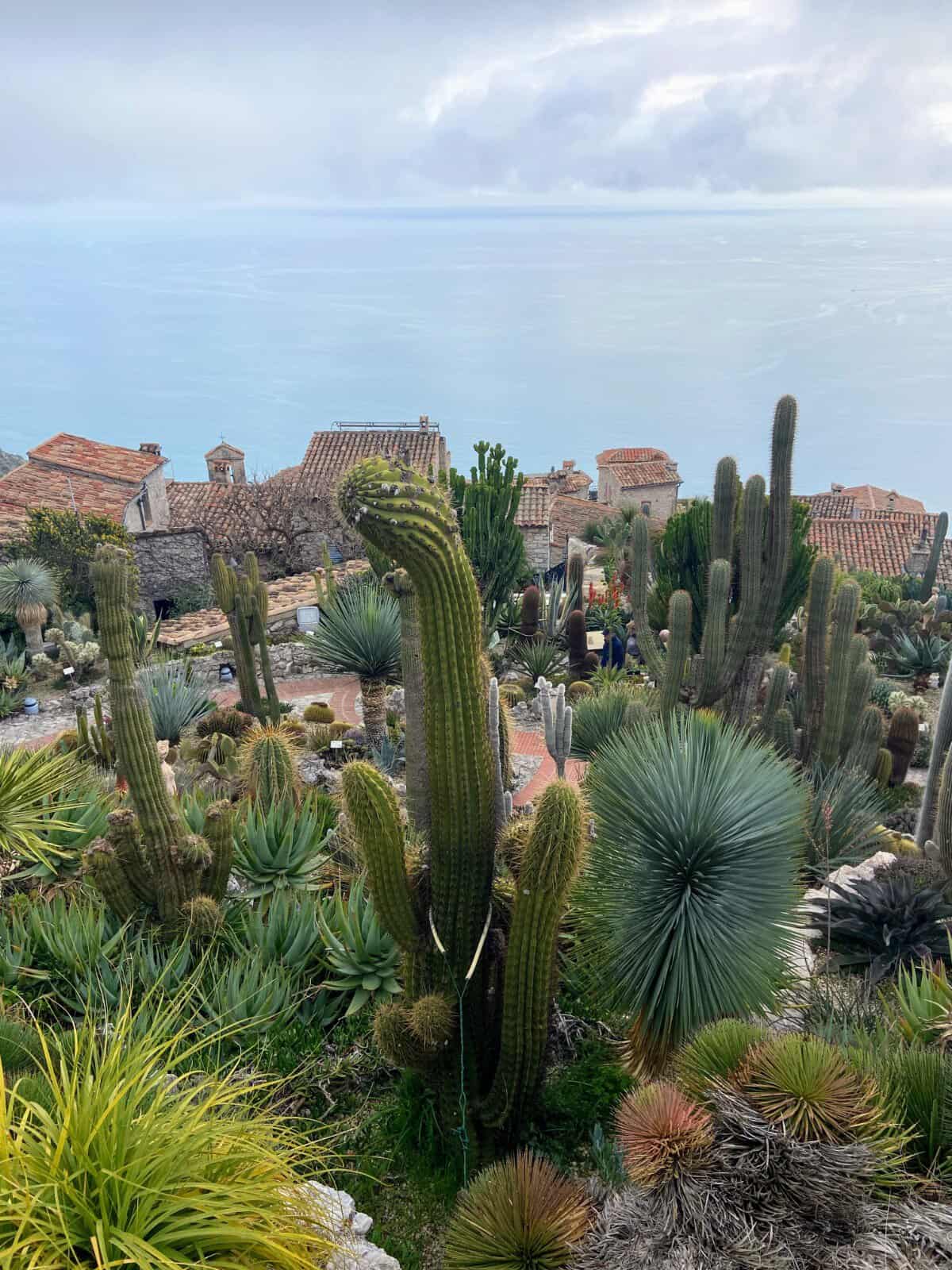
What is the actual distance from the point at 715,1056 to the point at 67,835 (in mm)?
5744

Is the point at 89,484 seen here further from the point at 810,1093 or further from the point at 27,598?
the point at 810,1093

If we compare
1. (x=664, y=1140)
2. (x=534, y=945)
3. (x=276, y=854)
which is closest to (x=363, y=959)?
(x=276, y=854)

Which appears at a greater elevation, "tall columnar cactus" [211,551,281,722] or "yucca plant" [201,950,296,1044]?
"tall columnar cactus" [211,551,281,722]

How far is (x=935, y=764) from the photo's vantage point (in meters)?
8.62

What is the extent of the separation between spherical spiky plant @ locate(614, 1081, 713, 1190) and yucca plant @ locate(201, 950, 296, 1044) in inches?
104

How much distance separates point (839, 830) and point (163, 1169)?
23.8 ft

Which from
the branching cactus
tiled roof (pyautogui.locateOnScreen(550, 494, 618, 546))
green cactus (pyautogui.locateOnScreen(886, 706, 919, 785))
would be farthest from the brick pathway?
tiled roof (pyautogui.locateOnScreen(550, 494, 618, 546))

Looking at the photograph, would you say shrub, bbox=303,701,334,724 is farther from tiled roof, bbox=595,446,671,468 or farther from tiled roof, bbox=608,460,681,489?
tiled roof, bbox=595,446,671,468

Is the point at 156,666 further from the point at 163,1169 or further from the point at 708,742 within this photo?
the point at 163,1169

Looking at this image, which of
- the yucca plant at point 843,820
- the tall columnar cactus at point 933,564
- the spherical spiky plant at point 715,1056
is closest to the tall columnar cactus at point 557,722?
the yucca plant at point 843,820

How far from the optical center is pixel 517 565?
15680 mm

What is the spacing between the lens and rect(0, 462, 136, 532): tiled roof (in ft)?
72.3

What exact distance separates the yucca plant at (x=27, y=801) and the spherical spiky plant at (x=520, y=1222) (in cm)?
398

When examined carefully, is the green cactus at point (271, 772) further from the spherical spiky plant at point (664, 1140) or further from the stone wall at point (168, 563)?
the stone wall at point (168, 563)
